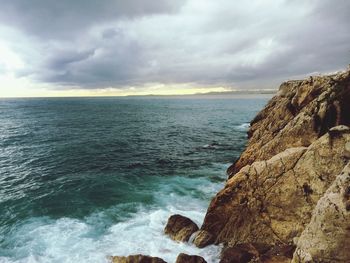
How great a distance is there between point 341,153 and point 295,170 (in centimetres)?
262

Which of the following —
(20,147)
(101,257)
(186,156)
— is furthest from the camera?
(20,147)

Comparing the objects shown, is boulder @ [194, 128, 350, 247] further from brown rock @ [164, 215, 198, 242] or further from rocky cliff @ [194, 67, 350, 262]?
brown rock @ [164, 215, 198, 242]

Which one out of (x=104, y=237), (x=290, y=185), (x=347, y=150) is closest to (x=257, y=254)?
(x=290, y=185)

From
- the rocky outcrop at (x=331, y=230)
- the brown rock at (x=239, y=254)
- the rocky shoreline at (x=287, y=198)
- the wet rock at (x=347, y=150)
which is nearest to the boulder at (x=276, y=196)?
Answer: the rocky shoreline at (x=287, y=198)

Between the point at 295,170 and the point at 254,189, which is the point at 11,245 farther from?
the point at 295,170

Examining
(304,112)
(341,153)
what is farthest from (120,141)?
(341,153)

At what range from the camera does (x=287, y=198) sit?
1560cm

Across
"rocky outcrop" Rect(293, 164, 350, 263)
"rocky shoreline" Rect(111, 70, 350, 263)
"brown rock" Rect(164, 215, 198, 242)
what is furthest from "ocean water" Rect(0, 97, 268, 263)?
"rocky outcrop" Rect(293, 164, 350, 263)

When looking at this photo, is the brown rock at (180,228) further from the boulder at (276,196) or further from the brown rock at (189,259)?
the brown rock at (189,259)

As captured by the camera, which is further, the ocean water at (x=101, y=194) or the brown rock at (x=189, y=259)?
the ocean water at (x=101, y=194)

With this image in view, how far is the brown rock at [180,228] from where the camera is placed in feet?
58.5

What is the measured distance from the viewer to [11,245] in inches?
719

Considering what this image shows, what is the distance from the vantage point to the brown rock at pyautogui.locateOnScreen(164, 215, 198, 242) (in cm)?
1784

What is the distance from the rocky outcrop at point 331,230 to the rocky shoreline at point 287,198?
→ 37mm
